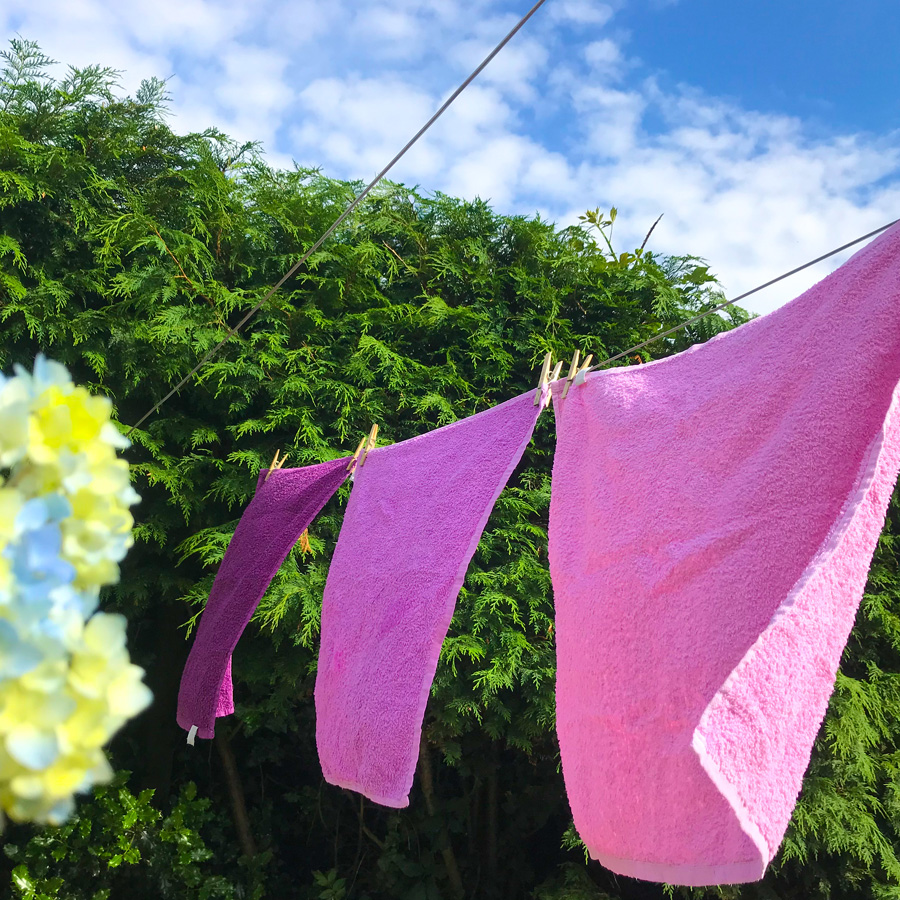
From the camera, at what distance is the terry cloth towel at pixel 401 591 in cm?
105

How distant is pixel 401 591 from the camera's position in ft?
3.68

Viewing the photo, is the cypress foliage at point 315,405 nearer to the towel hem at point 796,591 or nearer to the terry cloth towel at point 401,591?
the terry cloth towel at point 401,591

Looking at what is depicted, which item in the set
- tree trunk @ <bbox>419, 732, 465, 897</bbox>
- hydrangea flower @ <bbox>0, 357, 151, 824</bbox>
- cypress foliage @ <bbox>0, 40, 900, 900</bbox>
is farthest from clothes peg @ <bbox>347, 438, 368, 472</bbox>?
hydrangea flower @ <bbox>0, 357, 151, 824</bbox>

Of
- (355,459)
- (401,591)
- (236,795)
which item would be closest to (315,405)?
(355,459)

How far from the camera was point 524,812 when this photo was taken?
6.50 feet

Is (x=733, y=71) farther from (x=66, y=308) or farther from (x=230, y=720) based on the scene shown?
(x=230, y=720)

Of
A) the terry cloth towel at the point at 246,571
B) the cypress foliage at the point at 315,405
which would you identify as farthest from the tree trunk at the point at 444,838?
the terry cloth towel at the point at 246,571

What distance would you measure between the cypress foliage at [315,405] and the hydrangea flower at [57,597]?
4.53 ft

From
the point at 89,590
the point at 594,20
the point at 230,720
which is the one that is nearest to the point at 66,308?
the point at 230,720

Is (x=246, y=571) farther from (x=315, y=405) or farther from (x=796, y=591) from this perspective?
(x=796, y=591)

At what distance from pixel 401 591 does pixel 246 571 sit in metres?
0.43

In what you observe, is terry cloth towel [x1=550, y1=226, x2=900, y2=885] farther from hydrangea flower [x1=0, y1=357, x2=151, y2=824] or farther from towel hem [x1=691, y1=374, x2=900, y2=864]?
hydrangea flower [x1=0, y1=357, x2=151, y2=824]

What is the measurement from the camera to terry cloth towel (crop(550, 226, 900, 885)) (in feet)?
2.02

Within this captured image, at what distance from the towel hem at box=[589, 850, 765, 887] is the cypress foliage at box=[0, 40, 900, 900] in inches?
34.4
